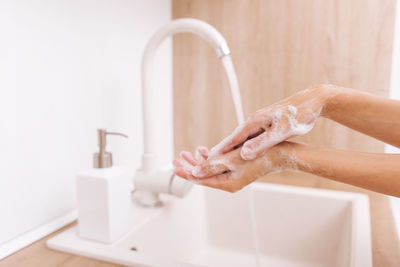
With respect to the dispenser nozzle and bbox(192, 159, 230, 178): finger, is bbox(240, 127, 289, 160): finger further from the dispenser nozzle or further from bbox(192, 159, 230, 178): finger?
the dispenser nozzle

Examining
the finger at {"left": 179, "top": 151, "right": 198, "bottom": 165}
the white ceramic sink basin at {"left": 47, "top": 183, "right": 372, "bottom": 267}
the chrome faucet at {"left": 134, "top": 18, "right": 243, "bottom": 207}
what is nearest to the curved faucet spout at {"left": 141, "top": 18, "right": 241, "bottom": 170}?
the chrome faucet at {"left": 134, "top": 18, "right": 243, "bottom": 207}

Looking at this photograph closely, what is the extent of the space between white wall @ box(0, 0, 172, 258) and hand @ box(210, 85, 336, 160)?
37 cm

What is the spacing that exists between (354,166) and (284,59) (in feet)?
1.77

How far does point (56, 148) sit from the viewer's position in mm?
598

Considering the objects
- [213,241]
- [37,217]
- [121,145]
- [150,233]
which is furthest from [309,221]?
[37,217]

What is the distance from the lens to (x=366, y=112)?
0.37 m

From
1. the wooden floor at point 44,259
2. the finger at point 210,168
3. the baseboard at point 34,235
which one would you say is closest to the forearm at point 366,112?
the finger at point 210,168

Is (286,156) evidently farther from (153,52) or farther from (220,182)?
(153,52)

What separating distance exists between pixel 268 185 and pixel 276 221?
9cm

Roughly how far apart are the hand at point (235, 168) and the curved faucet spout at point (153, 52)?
267 millimetres

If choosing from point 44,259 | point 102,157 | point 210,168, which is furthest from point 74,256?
point 210,168

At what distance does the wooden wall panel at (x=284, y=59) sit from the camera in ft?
2.57

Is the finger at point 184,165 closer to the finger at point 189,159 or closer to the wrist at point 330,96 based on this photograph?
the finger at point 189,159

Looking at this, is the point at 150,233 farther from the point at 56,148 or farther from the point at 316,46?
the point at 316,46
